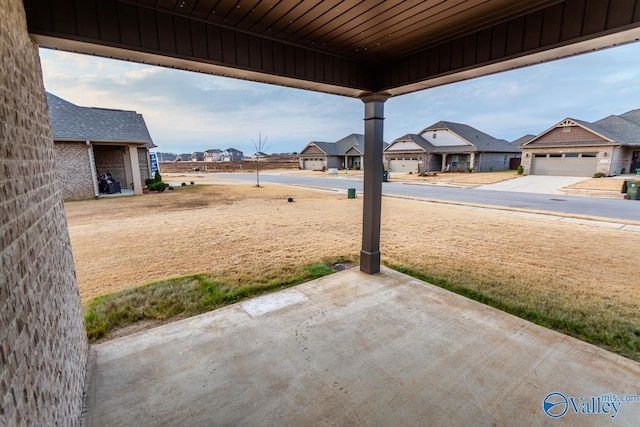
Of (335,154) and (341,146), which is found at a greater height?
(341,146)

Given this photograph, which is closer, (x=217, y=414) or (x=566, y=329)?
(x=217, y=414)

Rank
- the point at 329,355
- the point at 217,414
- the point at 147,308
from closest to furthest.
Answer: the point at 217,414 → the point at 329,355 → the point at 147,308

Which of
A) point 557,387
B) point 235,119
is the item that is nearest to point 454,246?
point 557,387

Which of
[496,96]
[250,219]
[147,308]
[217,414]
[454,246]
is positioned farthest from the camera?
[496,96]

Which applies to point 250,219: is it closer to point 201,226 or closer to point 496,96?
point 201,226

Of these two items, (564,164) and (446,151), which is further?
(446,151)

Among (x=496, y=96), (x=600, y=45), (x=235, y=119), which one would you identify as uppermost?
(x=496, y=96)

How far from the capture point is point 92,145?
15.6 m

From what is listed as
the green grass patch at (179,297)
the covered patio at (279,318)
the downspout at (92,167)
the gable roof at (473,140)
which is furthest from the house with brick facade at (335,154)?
the covered patio at (279,318)

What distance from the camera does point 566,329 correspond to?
3488mm

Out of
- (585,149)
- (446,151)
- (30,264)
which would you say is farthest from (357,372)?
(446,151)

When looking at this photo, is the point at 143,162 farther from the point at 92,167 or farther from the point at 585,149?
the point at 585,149

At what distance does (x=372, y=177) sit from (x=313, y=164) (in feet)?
137

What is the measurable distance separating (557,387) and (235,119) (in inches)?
2865
